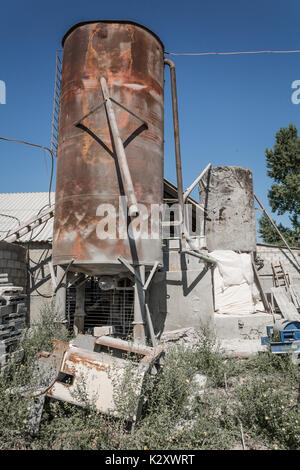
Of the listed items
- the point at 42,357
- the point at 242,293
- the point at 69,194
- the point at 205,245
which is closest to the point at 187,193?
the point at 205,245

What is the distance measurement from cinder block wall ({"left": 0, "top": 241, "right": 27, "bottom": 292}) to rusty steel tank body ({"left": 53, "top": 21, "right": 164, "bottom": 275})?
11.3 ft

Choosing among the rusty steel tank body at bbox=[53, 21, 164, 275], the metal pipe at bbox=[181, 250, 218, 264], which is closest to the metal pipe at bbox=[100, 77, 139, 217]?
the rusty steel tank body at bbox=[53, 21, 164, 275]

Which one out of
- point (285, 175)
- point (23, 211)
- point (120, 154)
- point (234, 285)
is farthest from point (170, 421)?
point (285, 175)

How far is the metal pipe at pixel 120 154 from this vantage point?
6.50m

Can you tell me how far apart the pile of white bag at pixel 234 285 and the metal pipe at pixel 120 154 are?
4.81 metres

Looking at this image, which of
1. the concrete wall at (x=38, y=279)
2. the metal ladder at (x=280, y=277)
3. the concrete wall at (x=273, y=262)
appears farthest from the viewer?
the concrete wall at (x=273, y=262)

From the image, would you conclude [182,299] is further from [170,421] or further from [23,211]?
[23,211]

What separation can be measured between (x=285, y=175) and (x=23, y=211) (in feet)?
53.7

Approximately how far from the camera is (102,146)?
7.59 metres

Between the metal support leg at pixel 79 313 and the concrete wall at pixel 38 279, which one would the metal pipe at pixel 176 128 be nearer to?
the metal support leg at pixel 79 313

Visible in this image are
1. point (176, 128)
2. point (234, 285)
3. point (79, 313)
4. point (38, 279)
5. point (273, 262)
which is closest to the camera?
point (79, 313)

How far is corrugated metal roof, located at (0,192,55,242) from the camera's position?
40.1 feet

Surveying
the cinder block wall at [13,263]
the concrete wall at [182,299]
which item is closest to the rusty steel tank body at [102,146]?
the concrete wall at [182,299]

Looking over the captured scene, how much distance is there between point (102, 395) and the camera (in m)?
4.07
